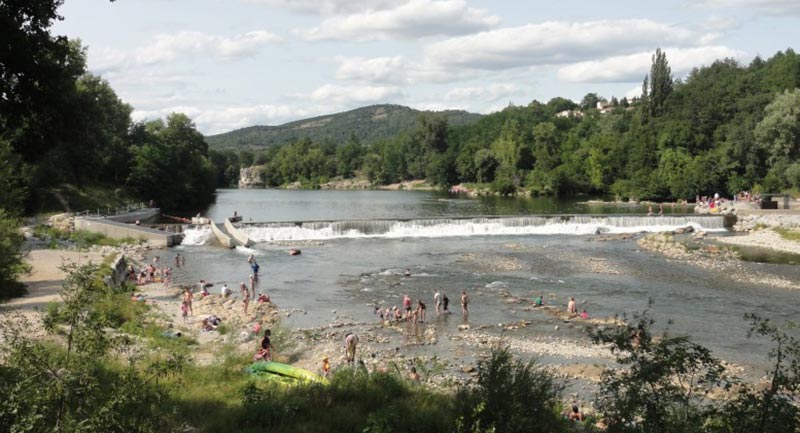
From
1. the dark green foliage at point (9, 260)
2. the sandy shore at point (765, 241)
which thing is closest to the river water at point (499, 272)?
the sandy shore at point (765, 241)

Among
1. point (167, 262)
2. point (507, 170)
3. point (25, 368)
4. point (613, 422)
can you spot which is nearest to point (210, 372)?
point (25, 368)

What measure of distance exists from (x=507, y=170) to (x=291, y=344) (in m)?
94.7

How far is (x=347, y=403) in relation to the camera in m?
12.0

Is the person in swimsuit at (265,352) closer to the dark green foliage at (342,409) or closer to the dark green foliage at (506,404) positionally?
the dark green foliage at (342,409)

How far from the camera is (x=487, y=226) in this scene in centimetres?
5109

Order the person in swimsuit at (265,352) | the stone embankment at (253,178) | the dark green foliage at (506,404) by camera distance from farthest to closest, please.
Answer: the stone embankment at (253,178) → the person in swimsuit at (265,352) → the dark green foliage at (506,404)

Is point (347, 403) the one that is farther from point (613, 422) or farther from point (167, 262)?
point (167, 262)

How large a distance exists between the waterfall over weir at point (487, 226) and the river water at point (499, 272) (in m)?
0.08

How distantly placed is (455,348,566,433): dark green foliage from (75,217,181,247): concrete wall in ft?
127

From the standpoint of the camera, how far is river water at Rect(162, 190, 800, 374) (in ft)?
81.9

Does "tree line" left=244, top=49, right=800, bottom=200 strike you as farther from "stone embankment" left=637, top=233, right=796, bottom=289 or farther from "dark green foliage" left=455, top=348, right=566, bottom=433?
"dark green foliage" left=455, top=348, right=566, bottom=433

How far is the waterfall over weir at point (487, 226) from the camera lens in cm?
4822

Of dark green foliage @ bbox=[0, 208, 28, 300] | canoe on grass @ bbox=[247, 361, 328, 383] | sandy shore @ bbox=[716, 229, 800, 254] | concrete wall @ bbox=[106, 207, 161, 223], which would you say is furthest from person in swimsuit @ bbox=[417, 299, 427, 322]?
concrete wall @ bbox=[106, 207, 161, 223]

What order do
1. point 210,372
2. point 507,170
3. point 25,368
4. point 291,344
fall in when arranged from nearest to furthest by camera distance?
point 25,368
point 210,372
point 291,344
point 507,170
